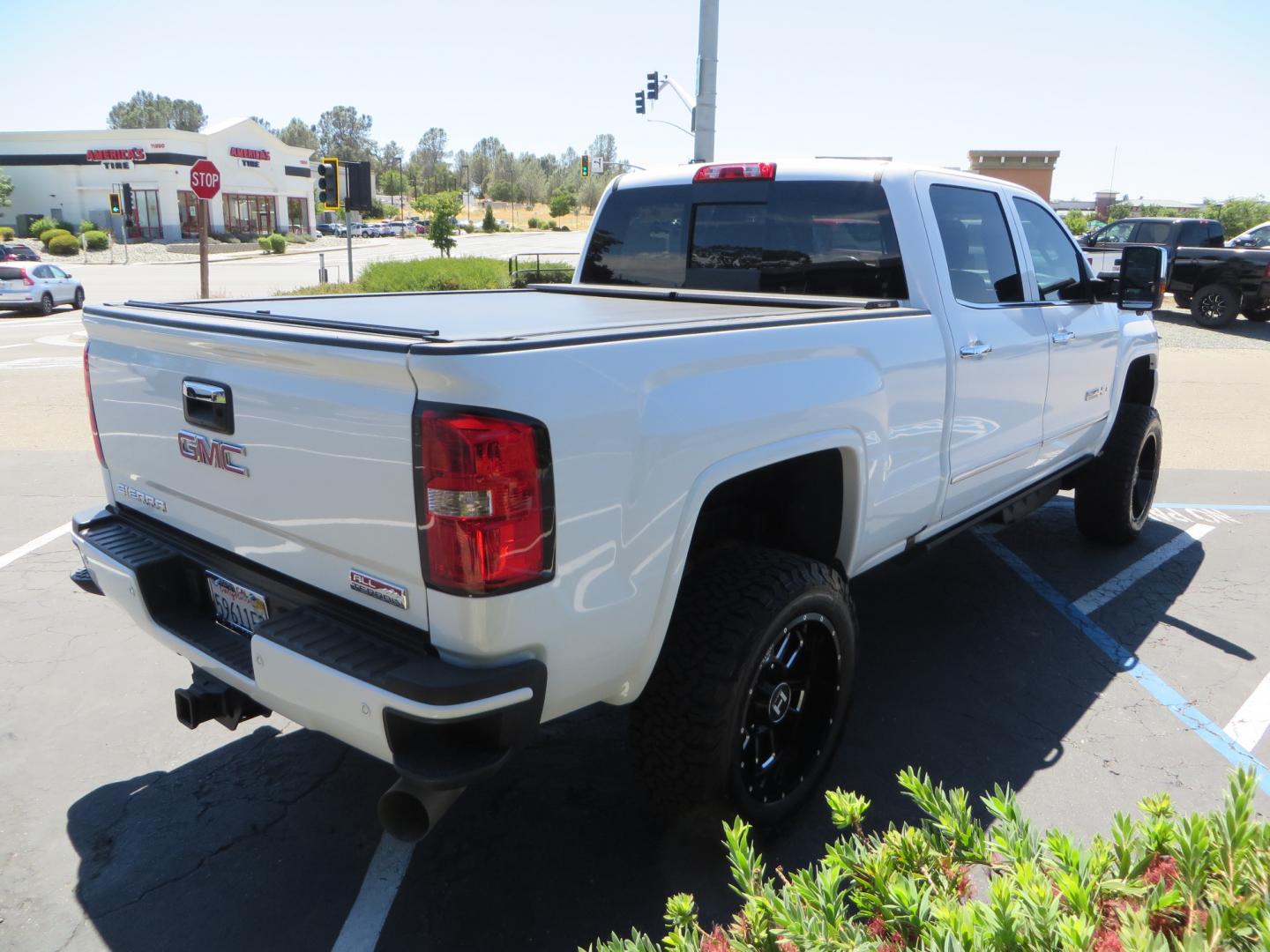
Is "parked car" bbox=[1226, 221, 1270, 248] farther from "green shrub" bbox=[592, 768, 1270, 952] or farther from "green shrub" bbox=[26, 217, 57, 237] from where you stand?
"green shrub" bbox=[26, 217, 57, 237]

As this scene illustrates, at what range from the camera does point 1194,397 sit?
38.0 feet

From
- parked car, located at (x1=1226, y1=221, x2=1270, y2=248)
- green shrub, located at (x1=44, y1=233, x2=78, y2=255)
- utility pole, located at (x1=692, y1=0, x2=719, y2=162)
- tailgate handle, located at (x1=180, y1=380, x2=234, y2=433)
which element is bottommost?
green shrub, located at (x1=44, y1=233, x2=78, y2=255)

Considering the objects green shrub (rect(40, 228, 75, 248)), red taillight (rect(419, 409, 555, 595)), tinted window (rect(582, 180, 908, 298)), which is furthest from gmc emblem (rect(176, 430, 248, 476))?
green shrub (rect(40, 228, 75, 248))

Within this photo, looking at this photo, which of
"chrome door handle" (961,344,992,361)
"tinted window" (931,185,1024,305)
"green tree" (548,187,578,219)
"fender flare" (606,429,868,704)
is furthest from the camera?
"green tree" (548,187,578,219)

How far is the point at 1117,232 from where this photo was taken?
70.6 ft

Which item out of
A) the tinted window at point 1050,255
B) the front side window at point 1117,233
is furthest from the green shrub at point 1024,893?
the front side window at point 1117,233

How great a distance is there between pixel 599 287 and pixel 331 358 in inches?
95.1

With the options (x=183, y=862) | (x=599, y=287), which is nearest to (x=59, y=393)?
(x=599, y=287)

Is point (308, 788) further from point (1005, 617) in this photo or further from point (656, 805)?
point (1005, 617)

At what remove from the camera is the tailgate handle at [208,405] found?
2.59 metres

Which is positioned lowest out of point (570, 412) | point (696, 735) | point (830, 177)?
point (696, 735)

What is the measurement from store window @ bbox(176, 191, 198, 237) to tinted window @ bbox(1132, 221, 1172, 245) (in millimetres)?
55396

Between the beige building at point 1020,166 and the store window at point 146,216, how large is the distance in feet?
156

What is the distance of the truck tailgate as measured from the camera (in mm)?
2209
